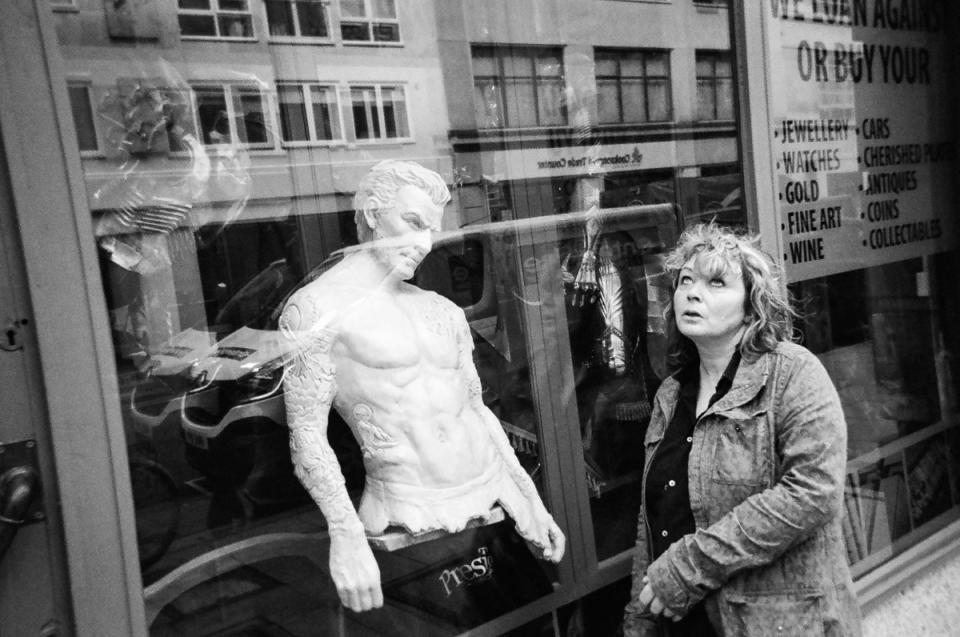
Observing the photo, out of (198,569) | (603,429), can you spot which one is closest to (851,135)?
(603,429)

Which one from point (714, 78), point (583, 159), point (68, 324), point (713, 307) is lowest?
point (713, 307)

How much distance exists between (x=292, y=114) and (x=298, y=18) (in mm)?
319

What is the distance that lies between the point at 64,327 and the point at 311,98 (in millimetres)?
1197

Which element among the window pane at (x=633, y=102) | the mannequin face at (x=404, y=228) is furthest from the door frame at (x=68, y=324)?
the window pane at (x=633, y=102)

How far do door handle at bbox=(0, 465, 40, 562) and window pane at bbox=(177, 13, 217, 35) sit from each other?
1.35 meters

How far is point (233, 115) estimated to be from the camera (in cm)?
274

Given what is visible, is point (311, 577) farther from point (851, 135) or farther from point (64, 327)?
point (851, 135)

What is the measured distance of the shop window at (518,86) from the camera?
329 cm

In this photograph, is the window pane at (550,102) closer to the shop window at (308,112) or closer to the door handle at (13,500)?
the shop window at (308,112)

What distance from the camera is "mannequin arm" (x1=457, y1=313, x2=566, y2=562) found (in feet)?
9.20

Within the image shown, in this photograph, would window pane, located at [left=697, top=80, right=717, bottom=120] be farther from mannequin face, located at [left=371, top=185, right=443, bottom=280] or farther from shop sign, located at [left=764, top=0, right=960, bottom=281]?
mannequin face, located at [left=371, top=185, right=443, bottom=280]

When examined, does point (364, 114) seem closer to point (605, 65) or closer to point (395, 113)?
point (395, 113)

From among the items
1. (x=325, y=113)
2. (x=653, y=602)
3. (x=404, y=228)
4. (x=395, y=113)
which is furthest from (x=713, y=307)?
(x=325, y=113)

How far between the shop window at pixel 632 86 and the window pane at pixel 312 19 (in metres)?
1.17
